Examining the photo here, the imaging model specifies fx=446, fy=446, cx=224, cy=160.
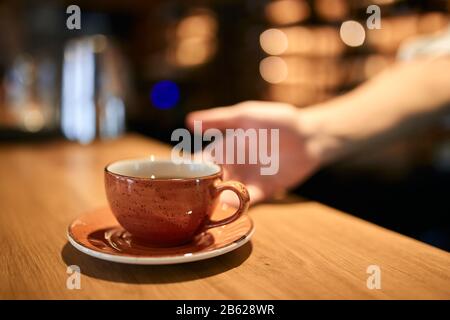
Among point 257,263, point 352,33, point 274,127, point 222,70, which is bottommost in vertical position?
point 257,263

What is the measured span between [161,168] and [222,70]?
16.1ft

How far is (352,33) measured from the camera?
13.2 ft

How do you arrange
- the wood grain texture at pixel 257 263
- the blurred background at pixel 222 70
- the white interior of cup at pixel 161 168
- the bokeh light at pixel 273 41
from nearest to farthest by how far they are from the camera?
the wood grain texture at pixel 257 263 < the white interior of cup at pixel 161 168 < the blurred background at pixel 222 70 < the bokeh light at pixel 273 41

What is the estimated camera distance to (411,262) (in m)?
0.50

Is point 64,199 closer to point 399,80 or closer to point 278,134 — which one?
point 278,134

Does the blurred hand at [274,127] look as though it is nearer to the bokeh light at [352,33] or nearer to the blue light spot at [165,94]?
the bokeh light at [352,33]

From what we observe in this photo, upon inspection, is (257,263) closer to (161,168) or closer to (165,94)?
(161,168)

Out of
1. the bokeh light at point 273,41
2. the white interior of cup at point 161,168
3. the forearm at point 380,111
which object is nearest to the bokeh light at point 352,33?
the bokeh light at point 273,41

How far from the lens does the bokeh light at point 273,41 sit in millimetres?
4688

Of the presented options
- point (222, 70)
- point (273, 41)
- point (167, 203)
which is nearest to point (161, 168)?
point (167, 203)

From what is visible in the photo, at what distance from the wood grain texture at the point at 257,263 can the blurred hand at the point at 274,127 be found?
0.09 m

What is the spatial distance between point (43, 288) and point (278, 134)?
1.78 feet

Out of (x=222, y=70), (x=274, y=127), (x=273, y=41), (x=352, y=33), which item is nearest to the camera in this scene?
(x=274, y=127)

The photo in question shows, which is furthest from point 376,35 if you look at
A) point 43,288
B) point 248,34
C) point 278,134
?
point 43,288
